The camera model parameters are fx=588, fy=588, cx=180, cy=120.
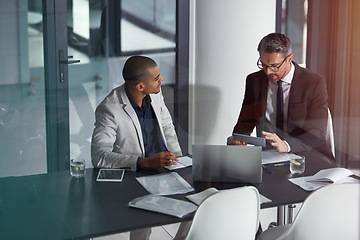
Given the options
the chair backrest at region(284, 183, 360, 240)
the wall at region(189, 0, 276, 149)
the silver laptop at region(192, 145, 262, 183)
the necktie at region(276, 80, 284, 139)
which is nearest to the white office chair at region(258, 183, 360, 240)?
the chair backrest at region(284, 183, 360, 240)

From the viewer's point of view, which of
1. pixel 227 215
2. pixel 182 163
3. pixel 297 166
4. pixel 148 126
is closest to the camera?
pixel 227 215

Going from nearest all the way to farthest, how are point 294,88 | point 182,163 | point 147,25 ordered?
point 182,163 < point 294,88 < point 147,25

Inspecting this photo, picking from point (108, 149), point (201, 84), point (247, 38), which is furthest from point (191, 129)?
point (108, 149)

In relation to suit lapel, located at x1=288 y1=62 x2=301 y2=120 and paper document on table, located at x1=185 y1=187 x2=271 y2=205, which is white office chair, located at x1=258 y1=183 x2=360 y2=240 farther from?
suit lapel, located at x1=288 y1=62 x2=301 y2=120

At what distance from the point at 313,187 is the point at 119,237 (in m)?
1.09

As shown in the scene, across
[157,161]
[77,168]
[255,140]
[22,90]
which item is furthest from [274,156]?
[22,90]

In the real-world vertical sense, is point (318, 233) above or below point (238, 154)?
below

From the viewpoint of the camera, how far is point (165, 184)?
2.29m

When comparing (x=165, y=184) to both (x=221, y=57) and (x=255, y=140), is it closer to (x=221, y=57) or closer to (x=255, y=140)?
(x=255, y=140)

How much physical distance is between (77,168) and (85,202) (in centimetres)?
26

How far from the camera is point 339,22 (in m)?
3.70

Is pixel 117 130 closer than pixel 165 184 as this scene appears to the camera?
No

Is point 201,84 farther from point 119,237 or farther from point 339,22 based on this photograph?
point 119,237

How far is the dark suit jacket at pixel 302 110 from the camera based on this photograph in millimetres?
2906
